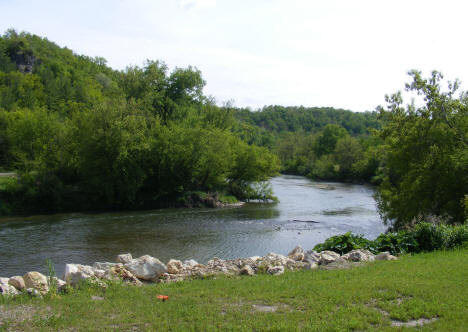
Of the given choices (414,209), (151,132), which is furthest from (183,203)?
(414,209)

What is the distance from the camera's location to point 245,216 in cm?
3362

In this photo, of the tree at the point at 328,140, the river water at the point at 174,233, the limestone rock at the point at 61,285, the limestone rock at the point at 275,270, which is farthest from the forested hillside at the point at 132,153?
the tree at the point at 328,140

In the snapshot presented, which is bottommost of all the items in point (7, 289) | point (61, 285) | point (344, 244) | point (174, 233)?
point (174, 233)

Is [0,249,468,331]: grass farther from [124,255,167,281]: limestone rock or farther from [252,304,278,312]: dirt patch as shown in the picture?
[124,255,167,281]: limestone rock

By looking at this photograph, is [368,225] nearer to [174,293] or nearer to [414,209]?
[414,209]

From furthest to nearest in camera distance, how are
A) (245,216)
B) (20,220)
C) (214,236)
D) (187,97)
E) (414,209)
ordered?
1. (187,97)
2. (245,216)
3. (20,220)
4. (214,236)
5. (414,209)

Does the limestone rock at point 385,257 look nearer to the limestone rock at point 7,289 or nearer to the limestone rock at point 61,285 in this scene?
the limestone rock at point 61,285

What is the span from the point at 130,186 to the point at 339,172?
5628 centimetres

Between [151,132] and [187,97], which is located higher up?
[187,97]

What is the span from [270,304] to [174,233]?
698 inches

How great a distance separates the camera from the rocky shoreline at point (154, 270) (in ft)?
31.7

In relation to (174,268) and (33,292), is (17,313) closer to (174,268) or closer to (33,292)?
(33,292)

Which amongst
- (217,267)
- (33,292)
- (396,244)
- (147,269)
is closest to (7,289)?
(33,292)

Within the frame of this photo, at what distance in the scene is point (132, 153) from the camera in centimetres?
3747
